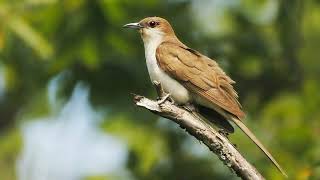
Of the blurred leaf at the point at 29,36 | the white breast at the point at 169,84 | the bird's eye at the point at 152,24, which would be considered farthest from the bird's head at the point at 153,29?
the blurred leaf at the point at 29,36

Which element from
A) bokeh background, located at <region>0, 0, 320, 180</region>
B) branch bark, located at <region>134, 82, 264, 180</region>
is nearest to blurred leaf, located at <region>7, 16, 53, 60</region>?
bokeh background, located at <region>0, 0, 320, 180</region>

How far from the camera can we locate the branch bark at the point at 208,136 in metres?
7.20

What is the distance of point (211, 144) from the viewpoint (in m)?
7.36

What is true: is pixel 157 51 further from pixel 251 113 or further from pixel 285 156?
pixel 251 113

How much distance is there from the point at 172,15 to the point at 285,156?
3.38m

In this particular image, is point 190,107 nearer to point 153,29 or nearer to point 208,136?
point 208,136

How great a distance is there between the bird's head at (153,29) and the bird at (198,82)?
1.48ft

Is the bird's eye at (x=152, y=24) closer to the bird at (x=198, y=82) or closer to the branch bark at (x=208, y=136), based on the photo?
the bird at (x=198, y=82)

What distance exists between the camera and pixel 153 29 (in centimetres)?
948

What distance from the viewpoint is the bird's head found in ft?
30.7

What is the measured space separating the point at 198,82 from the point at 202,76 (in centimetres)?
5

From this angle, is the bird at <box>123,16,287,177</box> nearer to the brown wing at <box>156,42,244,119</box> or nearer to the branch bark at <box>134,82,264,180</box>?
the brown wing at <box>156,42,244,119</box>

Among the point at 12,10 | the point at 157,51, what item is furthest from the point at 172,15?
the point at 157,51

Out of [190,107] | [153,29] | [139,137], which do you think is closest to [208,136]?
[190,107]
